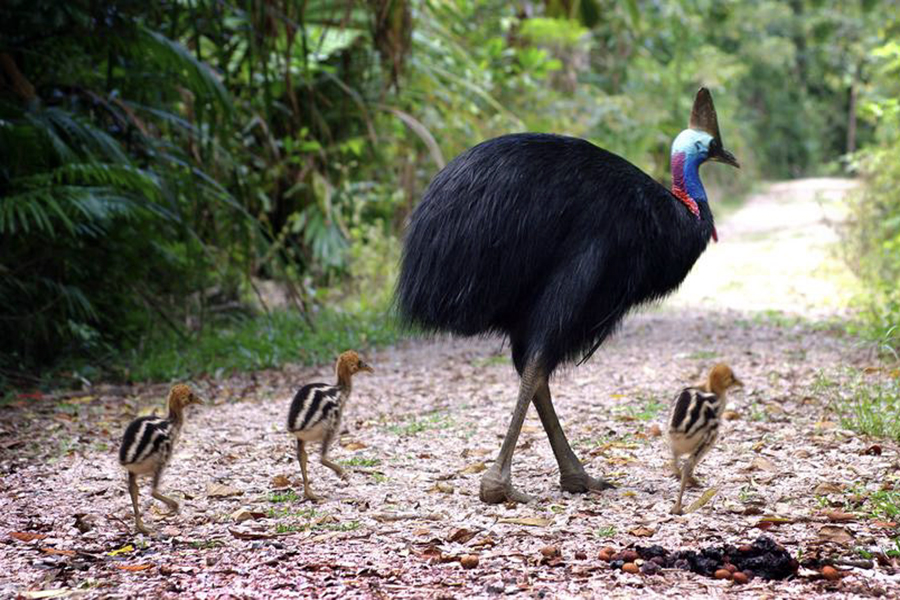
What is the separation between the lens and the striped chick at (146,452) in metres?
4.26

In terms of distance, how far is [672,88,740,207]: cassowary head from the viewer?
4.69 metres

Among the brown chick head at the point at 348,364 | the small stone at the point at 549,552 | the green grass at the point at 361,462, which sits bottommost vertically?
the green grass at the point at 361,462

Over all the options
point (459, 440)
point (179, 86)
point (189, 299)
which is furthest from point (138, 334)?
point (459, 440)

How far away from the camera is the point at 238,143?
9.40 meters

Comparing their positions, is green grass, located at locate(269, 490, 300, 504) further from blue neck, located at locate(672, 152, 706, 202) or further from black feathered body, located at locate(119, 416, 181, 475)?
blue neck, located at locate(672, 152, 706, 202)

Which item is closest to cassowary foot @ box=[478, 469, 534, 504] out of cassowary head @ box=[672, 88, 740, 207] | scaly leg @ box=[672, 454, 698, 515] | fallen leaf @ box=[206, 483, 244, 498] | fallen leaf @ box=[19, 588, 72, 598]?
scaly leg @ box=[672, 454, 698, 515]

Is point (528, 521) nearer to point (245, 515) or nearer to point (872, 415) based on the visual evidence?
point (245, 515)

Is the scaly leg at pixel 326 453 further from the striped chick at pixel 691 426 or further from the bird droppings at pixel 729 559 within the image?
the bird droppings at pixel 729 559

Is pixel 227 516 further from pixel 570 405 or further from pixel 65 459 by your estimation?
pixel 570 405

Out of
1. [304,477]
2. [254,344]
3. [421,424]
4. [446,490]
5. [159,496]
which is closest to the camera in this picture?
[159,496]

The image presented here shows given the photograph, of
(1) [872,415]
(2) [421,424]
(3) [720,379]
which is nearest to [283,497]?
(2) [421,424]

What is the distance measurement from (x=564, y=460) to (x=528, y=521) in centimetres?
55

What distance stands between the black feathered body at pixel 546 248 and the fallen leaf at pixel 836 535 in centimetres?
111

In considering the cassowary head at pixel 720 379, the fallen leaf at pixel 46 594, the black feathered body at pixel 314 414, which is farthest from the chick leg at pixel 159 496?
the cassowary head at pixel 720 379
